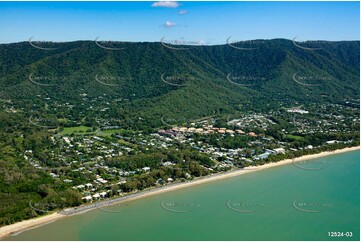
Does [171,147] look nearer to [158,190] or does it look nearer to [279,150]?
[279,150]

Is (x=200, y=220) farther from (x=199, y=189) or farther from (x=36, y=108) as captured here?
(x=36, y=108)

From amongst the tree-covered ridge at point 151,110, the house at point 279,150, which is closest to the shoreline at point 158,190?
the tree-covered ridge at point 151,110

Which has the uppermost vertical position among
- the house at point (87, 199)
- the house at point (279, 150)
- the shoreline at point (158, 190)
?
the house at point (87, 199)

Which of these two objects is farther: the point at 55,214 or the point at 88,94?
the point at 88,94

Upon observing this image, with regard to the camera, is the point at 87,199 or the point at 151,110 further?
the point at 151,110

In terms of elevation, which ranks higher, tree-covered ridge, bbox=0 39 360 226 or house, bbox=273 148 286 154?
tree-covered ridge, bbox=0 39 360 226

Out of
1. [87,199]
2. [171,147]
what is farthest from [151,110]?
[87,199]

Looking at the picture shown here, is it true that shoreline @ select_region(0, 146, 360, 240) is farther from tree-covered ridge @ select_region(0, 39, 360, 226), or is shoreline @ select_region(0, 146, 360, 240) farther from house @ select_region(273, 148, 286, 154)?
house @ select_region(273, 148, 286, 154)

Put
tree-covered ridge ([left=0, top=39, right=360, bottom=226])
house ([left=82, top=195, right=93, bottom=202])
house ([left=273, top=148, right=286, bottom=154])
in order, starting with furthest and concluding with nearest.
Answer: house ([left=273, top=148, right=286, bottom=154]), tree-covered ridge ([left=0, top=39, right=360, bottom=226]), house ([left=82, top=195, right=93, bottom=202])

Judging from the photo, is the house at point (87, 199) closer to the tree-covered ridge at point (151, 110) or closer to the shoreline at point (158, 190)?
the tree-covered ridge at point (151, 110)

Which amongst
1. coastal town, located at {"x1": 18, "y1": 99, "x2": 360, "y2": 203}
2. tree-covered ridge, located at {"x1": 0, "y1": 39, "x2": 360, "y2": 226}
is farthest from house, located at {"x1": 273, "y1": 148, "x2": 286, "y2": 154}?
tree-covered ridge, located at {"x1": 0, "y1": 39, "x2": 360, "y2": 226}

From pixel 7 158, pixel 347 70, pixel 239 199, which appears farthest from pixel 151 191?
pixel 347 70
